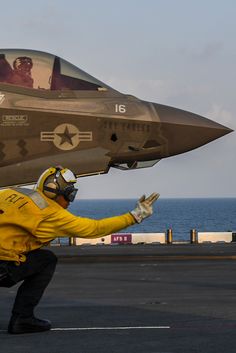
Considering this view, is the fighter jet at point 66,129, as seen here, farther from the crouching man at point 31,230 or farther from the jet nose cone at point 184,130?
the crouching man at point 31,230

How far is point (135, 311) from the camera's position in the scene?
10078mm

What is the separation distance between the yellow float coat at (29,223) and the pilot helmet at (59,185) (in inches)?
3.4

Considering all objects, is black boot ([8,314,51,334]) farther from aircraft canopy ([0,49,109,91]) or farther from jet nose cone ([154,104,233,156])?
aircraft canopy ([0,49,109,91])

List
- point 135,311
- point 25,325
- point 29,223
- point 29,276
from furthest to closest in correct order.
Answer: point 135,311 < point 29,276 < point 25,325 < point 29,223

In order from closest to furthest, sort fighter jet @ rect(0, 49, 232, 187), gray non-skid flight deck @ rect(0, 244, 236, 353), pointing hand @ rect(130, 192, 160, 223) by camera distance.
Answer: gray non-skid flight deck @ rect(0, 244, 236, 353)
pointing hand @ rect(130, 192, 160, 223)
fighter jet @ rect(0, 49, 232, 187)

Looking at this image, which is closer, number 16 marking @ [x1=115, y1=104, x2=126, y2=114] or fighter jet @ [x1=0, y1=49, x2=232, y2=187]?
fighter jet @ [x1=0, y1=49, x2=232, y2=187]

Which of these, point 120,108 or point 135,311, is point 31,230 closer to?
point 135,311

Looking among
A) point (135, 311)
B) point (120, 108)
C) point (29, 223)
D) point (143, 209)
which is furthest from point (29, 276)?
point (120, 108)

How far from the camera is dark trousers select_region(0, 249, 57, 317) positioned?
27.9 ft

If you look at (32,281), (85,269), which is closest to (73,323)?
(32,281)

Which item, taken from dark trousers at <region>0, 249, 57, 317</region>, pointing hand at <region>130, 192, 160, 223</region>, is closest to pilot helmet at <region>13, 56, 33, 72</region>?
dark trousers at <region>0, 249, 57, 317</region>

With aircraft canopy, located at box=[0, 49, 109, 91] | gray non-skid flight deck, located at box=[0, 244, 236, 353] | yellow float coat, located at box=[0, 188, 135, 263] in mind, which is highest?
aircraft canopy, located at box=[0, 49, 109, 91]

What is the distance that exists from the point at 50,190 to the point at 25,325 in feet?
4.68

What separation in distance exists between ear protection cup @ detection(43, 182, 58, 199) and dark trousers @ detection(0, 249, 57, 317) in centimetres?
66
